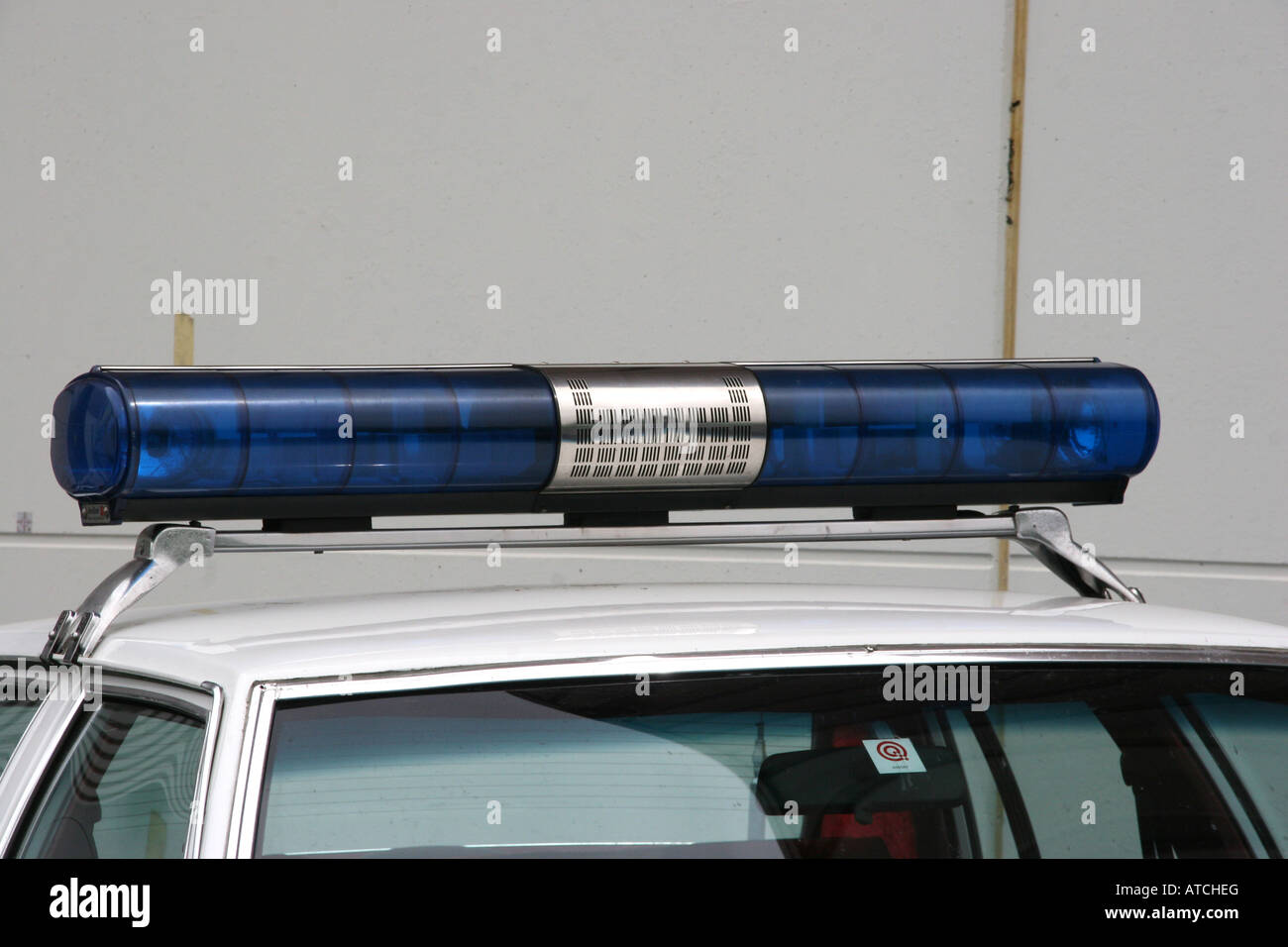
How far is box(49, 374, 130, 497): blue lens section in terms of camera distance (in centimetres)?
160

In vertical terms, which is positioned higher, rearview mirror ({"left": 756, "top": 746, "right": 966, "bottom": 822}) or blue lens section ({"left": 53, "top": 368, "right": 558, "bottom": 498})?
blue lens section ({"left": 53, "top": 368, "right": 558, "bottom": 498})

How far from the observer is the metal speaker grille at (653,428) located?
1.76m

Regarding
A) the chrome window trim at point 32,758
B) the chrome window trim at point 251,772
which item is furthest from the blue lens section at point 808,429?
the chrome window trim at point 32,758

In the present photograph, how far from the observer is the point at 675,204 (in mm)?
4996

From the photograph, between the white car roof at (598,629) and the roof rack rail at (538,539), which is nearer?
the white car roof at (598,629)

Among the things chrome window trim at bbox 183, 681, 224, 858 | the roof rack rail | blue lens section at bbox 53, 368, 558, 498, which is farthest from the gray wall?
chrome window trim at bbox 183, 681, 224, 858

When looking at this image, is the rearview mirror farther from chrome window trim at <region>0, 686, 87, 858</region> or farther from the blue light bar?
chrome window trim at <region>0, 686, 87, 858</region>

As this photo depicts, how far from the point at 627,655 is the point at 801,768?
0.88 ft

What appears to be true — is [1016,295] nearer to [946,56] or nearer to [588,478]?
[946,56]

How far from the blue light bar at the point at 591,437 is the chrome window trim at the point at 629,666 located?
34cm

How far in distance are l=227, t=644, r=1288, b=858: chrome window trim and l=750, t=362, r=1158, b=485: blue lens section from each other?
34cm

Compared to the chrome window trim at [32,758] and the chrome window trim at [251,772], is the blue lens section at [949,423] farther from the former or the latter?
the chrome window trim at [32,758]

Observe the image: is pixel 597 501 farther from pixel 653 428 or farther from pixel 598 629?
pixel 598 629
